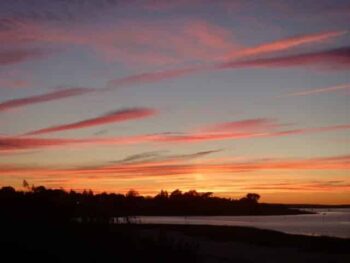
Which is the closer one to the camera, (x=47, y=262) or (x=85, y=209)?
(x=47, y=262)

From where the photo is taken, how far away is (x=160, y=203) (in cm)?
18350

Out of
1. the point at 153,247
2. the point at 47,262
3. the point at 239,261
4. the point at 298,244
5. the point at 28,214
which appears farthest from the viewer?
the point at 298,244

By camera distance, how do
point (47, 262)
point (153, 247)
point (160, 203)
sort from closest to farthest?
point (47, 262) → point (153, 247) → point (160, 203)

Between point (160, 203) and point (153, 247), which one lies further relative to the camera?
point (160, 203)

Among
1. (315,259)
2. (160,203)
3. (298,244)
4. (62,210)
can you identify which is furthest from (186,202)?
(62,210)

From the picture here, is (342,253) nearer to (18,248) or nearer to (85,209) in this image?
(85,209)

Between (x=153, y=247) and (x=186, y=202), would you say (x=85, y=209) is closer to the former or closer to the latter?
(x=153, y=247)

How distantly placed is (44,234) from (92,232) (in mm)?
1160

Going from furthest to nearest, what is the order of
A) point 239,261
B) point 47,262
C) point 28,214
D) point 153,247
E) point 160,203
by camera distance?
1. point 160,203
2. point 239,261
3. point 28,214
4. point 153,247
5. point 47,262

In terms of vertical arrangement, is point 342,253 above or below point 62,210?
below

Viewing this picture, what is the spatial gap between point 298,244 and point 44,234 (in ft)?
102

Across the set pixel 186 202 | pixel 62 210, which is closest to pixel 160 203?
pixel 186 202

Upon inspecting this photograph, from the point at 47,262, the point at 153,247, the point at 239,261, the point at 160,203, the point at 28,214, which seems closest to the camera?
the point at 47,262

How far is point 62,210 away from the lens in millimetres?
16516
